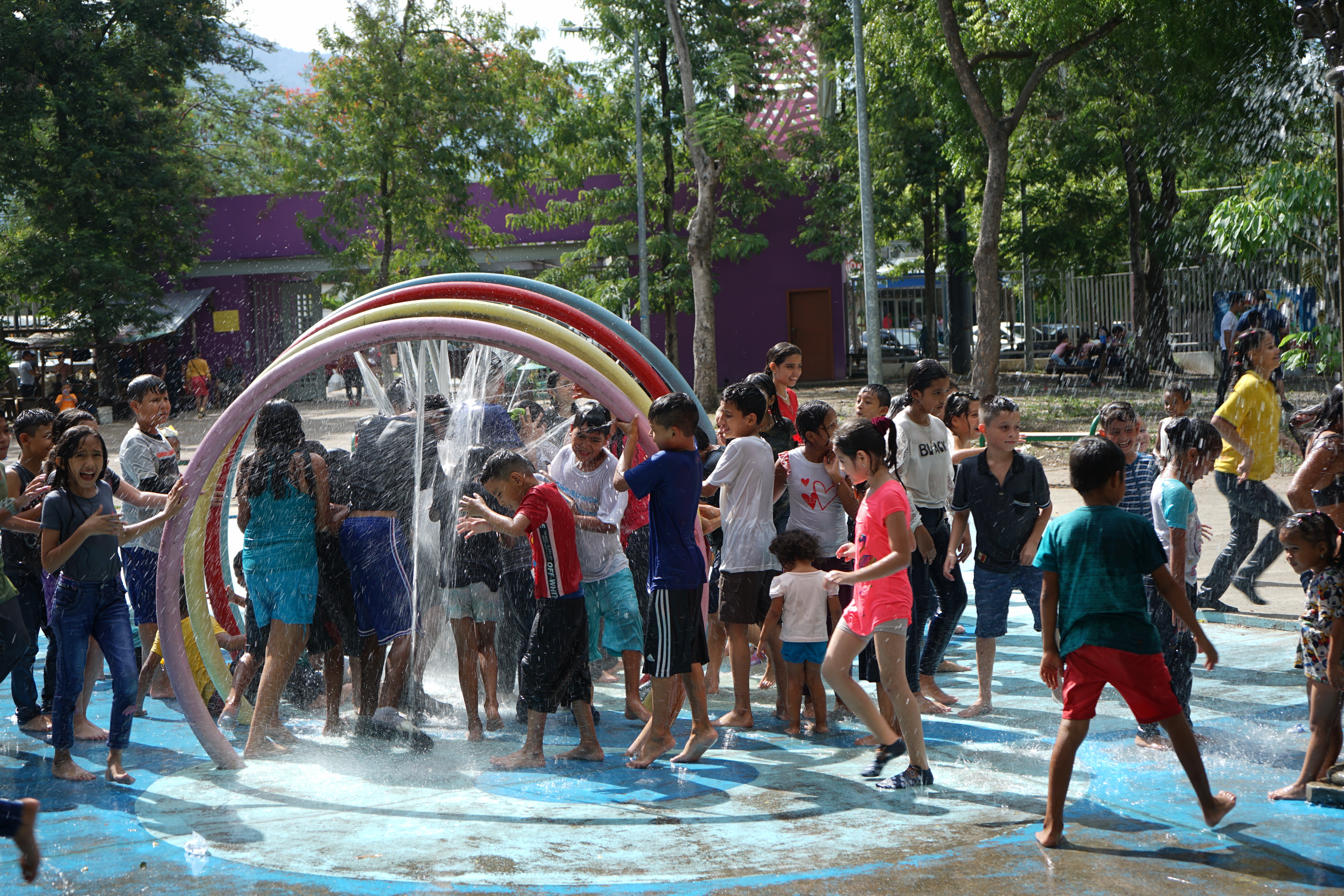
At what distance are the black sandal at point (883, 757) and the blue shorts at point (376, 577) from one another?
8.21 ft

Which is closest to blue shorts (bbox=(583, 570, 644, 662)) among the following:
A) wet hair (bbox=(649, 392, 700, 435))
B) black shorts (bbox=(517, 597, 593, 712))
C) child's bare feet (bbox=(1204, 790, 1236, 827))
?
black shorts (bbox=(517, 597, 593, 712))

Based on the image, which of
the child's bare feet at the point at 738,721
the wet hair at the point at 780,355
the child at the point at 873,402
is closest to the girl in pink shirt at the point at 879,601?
the child's bare feet at the point at 738,721

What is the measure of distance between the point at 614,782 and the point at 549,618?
83cm

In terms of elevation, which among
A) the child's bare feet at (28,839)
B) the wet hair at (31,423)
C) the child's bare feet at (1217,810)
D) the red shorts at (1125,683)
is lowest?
the child's bare feet at (1217,810)

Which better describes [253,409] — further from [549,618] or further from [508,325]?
[549,618]

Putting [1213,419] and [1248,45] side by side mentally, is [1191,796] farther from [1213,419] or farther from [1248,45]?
[1248,45]

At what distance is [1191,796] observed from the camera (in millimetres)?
4996

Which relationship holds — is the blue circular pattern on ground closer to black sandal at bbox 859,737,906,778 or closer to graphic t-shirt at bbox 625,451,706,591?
black sandal at bbox 859,737,906,778

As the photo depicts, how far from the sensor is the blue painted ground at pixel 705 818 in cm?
429

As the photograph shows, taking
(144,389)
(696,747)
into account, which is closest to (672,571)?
(696,747)

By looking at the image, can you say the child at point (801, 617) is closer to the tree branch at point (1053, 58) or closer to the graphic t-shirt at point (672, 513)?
the graphic t-shirt at point (672, 513)

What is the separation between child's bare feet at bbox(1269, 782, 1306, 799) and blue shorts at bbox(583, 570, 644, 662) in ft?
9.88

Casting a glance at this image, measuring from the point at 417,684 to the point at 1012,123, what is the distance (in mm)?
14357

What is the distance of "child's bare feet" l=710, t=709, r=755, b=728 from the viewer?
20.9 feet
